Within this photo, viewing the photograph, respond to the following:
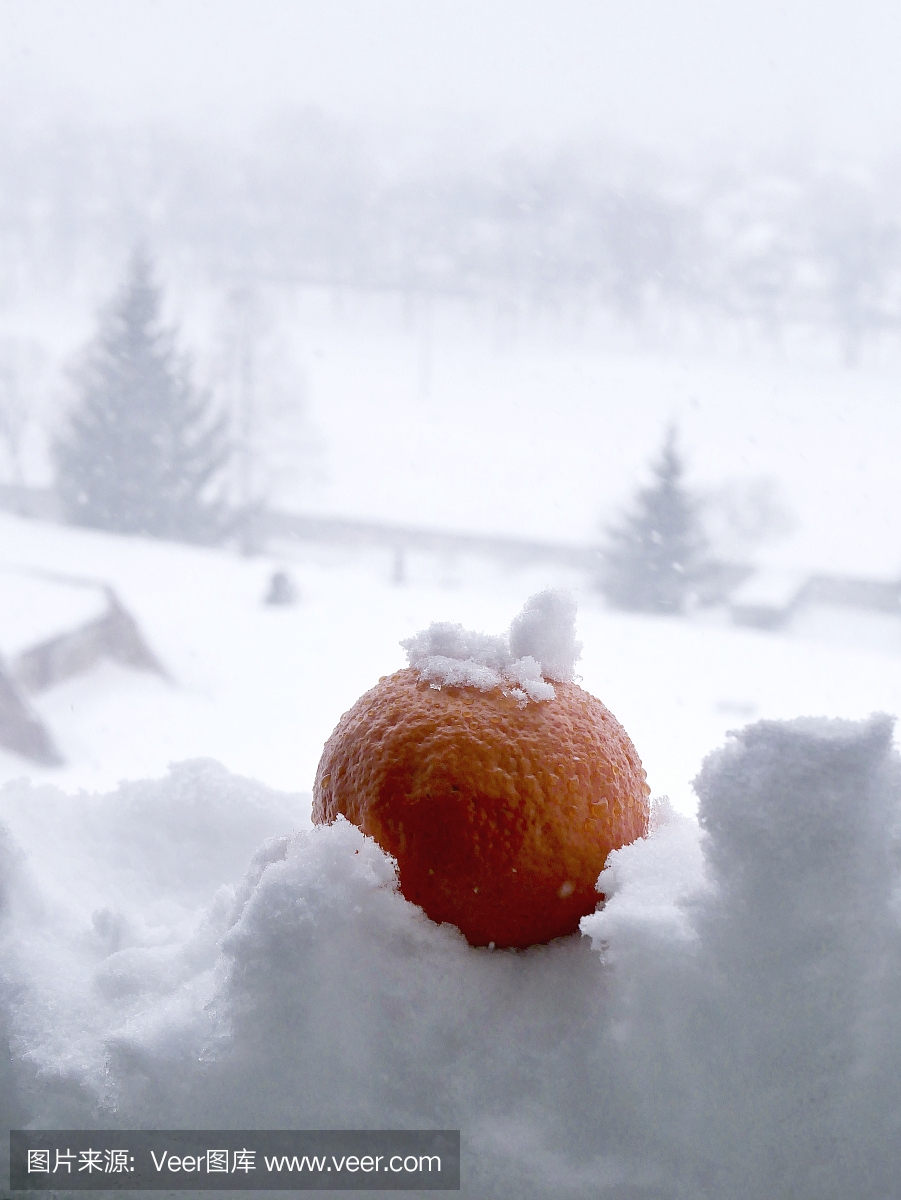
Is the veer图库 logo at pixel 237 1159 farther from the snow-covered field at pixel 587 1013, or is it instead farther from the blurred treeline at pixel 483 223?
the blurred treeline at pixel 483 223

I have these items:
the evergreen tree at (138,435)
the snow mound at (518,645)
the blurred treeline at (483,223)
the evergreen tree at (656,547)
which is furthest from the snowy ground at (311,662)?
the snow mound at (518,645)

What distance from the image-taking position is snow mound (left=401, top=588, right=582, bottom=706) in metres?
0.55

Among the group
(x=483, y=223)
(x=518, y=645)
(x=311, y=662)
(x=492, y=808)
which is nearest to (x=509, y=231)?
(x=483, y=223)

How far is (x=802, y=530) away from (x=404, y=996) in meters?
1.49

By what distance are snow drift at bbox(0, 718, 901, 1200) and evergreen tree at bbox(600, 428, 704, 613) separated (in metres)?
1.43

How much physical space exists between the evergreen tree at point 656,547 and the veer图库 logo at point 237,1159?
148 cm

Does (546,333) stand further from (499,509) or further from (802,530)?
(802,530)

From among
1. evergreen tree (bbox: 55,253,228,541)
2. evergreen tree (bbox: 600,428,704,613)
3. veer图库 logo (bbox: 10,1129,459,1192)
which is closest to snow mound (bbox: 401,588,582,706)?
veer图库 logo (bbox: 10,1129,459,1192)

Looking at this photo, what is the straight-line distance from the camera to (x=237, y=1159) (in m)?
0.47

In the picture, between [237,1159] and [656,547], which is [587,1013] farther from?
[656,547]

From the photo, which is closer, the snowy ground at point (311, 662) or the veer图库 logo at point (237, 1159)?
the veer图库 logo at point (237, 1159)

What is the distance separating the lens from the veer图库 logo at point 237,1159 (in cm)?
45

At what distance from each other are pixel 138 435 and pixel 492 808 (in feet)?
6.68

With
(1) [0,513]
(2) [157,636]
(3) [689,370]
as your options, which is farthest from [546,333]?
(1) [0,513]
